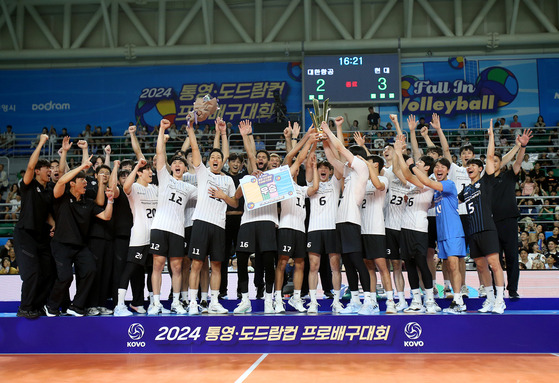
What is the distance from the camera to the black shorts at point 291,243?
6.75 metres

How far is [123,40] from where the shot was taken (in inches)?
854

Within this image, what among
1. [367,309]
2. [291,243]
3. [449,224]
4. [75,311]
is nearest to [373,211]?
[449,224]

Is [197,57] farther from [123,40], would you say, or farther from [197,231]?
[197,231]

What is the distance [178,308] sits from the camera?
265 inches

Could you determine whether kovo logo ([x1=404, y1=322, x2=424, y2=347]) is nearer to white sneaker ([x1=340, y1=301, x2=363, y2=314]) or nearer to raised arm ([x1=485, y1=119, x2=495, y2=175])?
white sneaker ([x1=340, y1=301, x2=363, y2=314])

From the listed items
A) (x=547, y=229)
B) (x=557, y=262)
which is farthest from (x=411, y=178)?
(x=547, y=229)

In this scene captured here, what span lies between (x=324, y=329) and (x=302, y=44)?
15503 mm

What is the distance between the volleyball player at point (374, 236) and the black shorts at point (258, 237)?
1.13 m

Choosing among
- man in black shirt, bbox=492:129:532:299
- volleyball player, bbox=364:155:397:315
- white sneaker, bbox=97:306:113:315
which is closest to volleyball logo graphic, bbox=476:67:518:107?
man in black shirt, bbox=492:129:532:299

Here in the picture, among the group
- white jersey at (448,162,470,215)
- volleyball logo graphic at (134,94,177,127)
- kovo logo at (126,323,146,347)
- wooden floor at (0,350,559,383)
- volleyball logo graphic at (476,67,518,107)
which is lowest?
wooden floor at (0,350,559,383)

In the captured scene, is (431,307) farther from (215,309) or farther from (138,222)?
(138,222)

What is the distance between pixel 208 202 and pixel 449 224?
295cm

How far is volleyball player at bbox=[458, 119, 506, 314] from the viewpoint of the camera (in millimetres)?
6547

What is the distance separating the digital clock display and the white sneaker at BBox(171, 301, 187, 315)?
12229 mm
